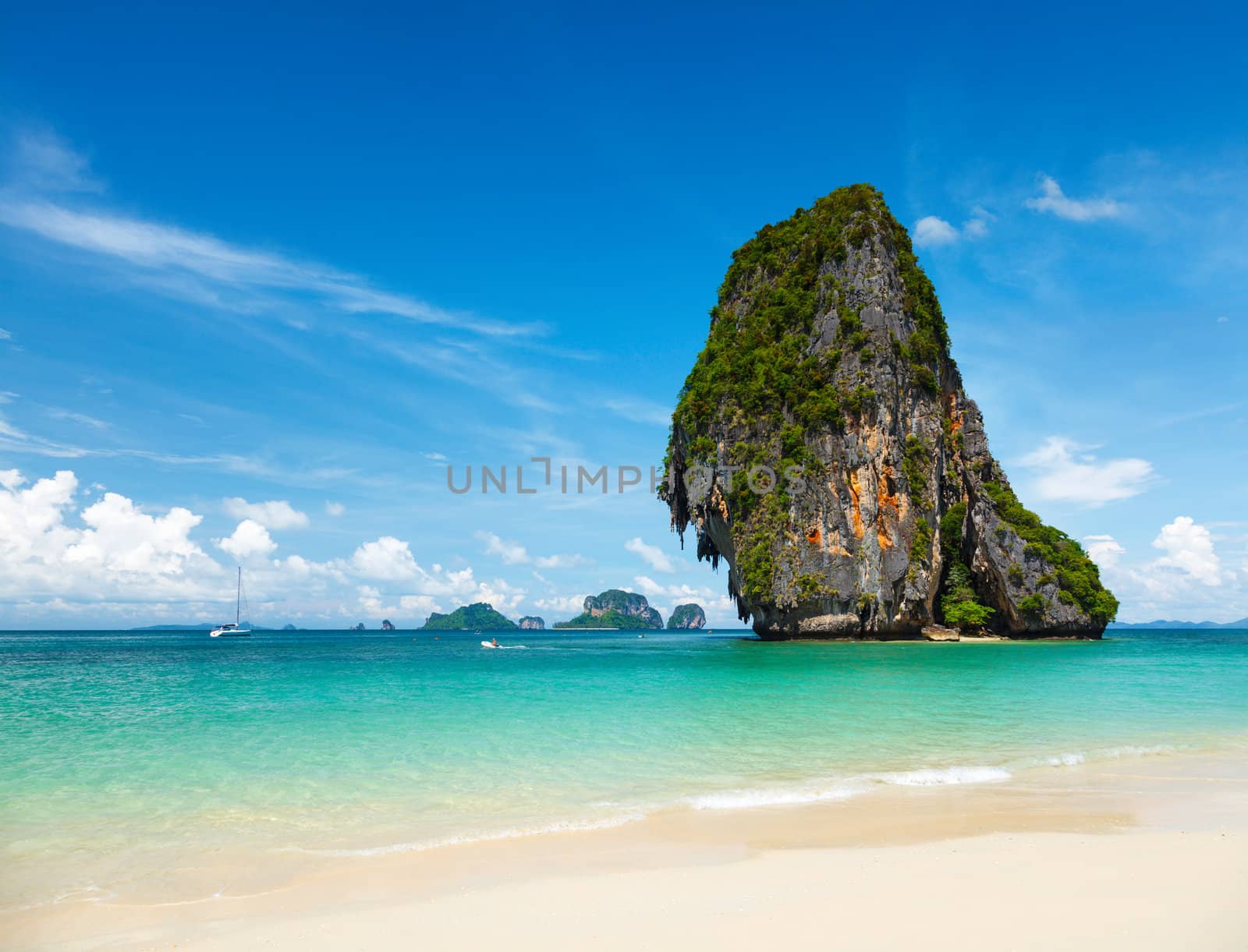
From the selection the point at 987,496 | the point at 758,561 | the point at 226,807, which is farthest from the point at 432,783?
the point at 987,496

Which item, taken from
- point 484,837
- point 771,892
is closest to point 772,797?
point 771,892

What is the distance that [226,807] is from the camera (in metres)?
7.03

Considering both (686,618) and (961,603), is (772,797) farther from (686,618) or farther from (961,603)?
(686,618)

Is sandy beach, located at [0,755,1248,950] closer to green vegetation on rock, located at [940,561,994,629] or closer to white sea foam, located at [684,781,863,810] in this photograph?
white sea foam, located at [684,781,863,810]

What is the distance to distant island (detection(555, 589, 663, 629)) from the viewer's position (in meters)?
174

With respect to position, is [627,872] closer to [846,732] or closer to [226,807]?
[226,807]

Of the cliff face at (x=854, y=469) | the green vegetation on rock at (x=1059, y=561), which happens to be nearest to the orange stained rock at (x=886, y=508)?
the cliff face at (x=854, y=469)

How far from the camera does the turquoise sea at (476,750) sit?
619 centimetres

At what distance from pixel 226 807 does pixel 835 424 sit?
35466 mm

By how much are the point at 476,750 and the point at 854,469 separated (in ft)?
105

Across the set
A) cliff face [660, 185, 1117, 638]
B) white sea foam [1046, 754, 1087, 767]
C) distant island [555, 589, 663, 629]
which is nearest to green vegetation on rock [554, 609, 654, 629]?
distant island [555, 589, 663, 629]

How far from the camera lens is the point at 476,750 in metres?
9.69

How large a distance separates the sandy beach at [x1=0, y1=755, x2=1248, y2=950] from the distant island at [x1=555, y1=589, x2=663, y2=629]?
168m

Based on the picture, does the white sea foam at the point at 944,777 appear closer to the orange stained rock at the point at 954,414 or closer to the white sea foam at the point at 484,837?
the white sea foam at the point at 484,837
